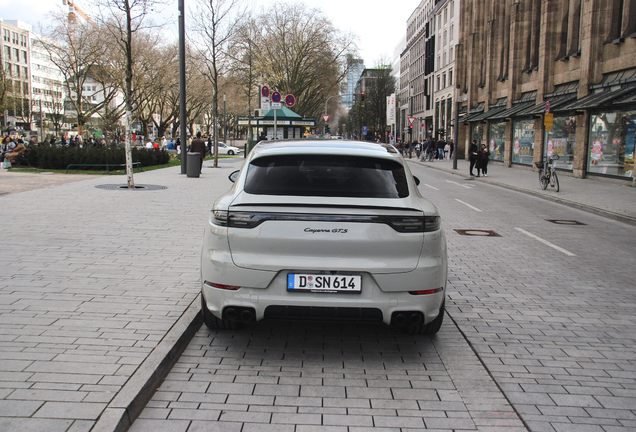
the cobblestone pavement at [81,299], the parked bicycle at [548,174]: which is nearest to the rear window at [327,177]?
the cobblestone pavement at [81,299]

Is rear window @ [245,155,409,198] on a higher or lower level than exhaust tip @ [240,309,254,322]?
higher

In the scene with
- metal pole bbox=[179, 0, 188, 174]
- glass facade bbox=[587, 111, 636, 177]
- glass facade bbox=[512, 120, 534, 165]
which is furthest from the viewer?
glass facade bbox=[512, 120, 534, 165]

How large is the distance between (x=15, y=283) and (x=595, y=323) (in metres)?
5.67

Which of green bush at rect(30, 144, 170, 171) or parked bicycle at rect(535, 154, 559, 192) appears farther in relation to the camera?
green bush at rect(30, 144, 170, 171)

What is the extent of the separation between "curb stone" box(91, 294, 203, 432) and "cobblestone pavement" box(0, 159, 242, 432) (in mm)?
63

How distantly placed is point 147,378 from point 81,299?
6.76 ft

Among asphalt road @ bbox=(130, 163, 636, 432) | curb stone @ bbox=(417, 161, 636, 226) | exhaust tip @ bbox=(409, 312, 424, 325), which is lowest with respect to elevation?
asphalt road @ bbox=(130, 163, 636, 432)

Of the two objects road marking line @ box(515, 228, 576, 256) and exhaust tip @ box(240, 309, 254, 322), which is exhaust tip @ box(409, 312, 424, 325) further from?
road marking line @ box(515, 228, 576, 256)

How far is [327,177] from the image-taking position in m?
4.30

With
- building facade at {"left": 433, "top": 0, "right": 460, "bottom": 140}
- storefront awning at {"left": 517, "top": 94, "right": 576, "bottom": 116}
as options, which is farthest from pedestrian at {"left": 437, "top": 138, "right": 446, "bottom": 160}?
storefront awning at {"left": 517, "top": 94, "right": 576, "bottom": 116}

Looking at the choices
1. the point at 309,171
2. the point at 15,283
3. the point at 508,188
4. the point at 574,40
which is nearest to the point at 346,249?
the point at 309,171

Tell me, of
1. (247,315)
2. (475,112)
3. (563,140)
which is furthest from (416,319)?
(475,112)

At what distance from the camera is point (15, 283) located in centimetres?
565

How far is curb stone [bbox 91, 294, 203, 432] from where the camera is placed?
299 centimetres
